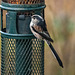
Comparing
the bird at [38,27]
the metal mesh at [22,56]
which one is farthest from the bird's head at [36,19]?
the metal mesh at [22,56]

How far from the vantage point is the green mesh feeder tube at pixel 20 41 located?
18.7 ft

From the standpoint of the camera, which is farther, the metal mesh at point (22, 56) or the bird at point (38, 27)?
the metal mesh at point (22, 56)

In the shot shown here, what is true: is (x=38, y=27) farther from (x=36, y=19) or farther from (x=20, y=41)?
(x=20, y=41)

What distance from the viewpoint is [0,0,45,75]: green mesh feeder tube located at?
5.71 metres

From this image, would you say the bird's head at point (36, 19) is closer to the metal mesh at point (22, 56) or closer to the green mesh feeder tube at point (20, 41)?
the green mesh feeder tube at point (20, 41)

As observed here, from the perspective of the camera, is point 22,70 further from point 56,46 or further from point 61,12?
point 61,12

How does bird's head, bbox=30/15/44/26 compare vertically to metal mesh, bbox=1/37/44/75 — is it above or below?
above

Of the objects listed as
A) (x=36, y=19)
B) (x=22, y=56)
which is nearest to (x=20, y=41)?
(x=22, y=56)

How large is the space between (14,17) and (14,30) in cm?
13

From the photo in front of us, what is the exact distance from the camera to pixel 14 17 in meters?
5.70

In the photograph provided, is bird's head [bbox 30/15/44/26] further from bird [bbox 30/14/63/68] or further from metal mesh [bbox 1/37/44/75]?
metal mesh [bbox 1/37/44/75]

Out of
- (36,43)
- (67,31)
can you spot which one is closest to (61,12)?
(67,31)

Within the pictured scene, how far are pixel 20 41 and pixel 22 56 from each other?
16 cm

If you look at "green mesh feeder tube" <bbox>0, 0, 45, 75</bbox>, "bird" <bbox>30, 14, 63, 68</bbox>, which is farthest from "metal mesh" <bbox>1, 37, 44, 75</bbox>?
"bird" <bbox>30, 14, 63, 68</bbox>
